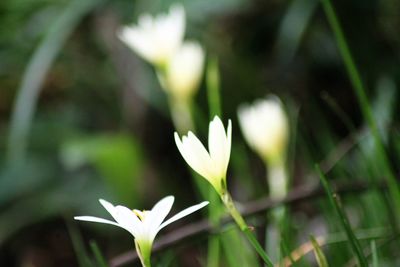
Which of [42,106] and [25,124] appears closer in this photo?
[25,124]

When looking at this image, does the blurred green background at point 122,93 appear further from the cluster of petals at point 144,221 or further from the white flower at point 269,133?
the cluster of petals at point 144,221

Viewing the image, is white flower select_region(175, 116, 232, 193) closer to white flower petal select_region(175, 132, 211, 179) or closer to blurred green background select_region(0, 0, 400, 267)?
white flower petal select_region(175, 132, 211, 179)

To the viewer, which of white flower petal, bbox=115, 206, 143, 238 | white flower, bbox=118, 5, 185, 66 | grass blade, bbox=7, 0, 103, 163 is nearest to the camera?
white flower petal, bbox=115, 206, 143, 238

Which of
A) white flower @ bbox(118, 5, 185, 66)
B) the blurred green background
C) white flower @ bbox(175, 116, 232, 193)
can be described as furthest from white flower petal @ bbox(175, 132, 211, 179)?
the blurred green background

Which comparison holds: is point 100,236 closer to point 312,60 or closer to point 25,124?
point 25,124

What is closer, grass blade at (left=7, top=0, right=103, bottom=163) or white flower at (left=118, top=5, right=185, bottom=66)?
white flower at (left=118, top=5, right=185, bottom=66)

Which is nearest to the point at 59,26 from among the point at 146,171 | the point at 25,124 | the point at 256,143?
the point at 25,124

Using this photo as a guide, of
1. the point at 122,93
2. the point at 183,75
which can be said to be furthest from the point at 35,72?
the point at 183,75
